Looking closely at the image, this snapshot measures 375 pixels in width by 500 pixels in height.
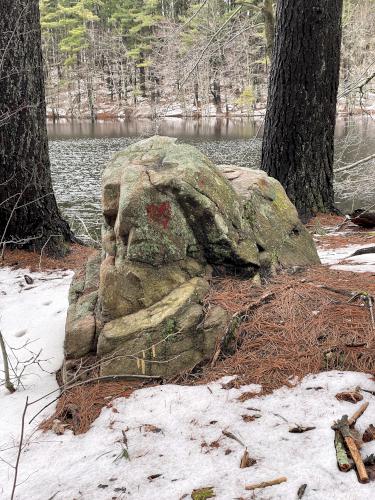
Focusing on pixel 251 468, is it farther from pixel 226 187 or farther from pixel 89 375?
pixel 226 187

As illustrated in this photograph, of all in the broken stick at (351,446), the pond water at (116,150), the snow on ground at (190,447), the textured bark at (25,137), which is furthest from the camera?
the pond water at (116,150)

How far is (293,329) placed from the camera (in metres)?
2.56

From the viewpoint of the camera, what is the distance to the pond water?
9305 millimetres

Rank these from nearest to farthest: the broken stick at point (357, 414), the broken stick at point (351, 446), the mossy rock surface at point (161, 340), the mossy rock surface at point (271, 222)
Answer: the broken stick at point (351, 446)
the broken stick at point (357, 414)
the mossy rock surface at point (161, 340)
the mossy rock surface at point (271, 222)

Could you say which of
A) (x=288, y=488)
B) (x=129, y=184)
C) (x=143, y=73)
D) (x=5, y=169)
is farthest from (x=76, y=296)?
(x=143, y=73)

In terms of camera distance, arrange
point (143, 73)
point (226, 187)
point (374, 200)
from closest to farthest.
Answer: point (226, 187) → point (374, 200) → point (143, 73)

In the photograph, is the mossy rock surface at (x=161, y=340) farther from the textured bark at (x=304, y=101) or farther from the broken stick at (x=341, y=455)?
the textured bark at (x=304, y=101)

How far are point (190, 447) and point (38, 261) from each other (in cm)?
356

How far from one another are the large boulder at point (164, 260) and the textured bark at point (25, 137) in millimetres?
1974

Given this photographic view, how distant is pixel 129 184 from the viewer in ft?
9.61

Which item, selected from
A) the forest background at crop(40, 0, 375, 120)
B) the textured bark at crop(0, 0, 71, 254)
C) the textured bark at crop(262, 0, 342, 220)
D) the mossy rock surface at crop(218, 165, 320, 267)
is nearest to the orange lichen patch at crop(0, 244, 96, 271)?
the textured bark at crop(0, 0, 71, 254)

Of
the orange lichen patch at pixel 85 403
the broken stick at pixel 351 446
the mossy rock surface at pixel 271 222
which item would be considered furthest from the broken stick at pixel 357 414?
the mossy rock surface at pixel 271 222

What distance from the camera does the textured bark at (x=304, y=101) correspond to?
5445mm

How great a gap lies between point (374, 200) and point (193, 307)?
9548 millimetres
